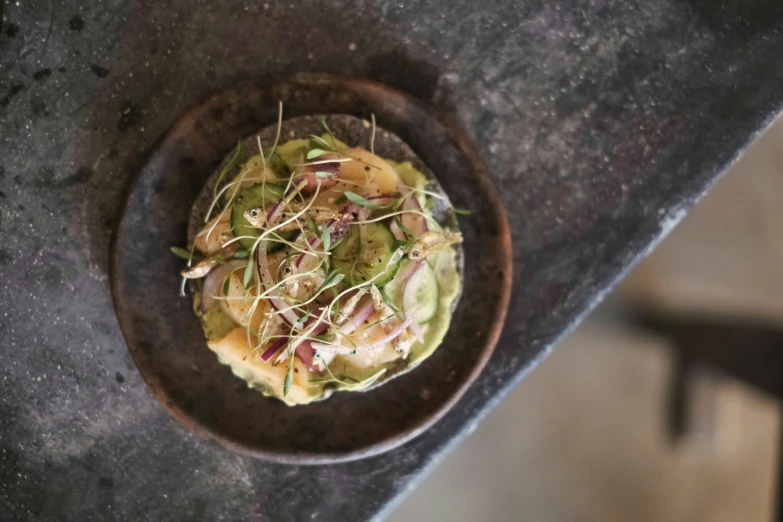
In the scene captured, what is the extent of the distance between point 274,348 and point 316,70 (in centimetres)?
63

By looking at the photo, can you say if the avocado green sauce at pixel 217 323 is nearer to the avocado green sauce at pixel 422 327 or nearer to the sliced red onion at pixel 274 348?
the sliced red onion at pixel 274 348

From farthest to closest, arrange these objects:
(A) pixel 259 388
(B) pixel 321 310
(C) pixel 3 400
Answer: (C) pixel 3 400
(A) pixel 259 388
(B) pixel 321 310

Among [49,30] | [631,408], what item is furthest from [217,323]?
[631,408]

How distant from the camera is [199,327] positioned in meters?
1.27

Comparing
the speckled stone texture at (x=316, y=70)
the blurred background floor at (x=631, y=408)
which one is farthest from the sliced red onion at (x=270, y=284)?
the blurred background floor at (x=631, y=408)

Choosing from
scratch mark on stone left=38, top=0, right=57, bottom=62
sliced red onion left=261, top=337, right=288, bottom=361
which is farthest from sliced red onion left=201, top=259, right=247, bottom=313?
scratch mark on stone left=38, top=0, right=57, bottom=62

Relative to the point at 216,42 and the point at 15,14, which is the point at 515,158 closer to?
the point at 216,42

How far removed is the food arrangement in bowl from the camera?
1.08 meters

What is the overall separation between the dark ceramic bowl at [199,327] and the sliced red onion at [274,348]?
0.19 meters

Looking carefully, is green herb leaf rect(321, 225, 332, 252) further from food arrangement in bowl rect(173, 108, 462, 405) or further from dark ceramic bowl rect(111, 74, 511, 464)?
dark ceramic bowl rect(111, 74, 511, 464)

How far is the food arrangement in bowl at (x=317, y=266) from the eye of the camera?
108 cm

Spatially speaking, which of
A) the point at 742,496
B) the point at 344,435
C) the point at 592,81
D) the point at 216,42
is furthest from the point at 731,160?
the point at 742,496

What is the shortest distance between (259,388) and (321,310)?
0.83ft

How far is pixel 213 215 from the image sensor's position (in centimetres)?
120
